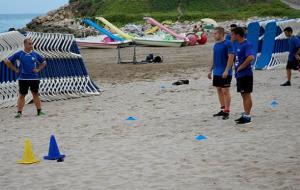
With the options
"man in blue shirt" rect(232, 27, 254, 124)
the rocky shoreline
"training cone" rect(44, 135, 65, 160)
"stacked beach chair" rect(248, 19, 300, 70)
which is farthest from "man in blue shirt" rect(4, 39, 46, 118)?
the rocky shoreline

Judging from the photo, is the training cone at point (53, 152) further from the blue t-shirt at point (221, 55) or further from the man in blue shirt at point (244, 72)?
the blue t-shirt at point (221, 55)

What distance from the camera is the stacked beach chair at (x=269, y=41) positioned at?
19562 mm

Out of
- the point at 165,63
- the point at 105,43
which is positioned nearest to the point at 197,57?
the point at 165,63

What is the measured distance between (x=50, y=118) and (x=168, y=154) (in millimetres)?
4438

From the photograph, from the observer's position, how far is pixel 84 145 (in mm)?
8797

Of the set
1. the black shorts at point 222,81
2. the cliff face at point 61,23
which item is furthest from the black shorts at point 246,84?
the cliff face at point 61,23

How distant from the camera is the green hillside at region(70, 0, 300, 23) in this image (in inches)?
2776

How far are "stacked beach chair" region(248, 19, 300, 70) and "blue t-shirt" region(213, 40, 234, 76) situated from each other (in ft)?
31.1

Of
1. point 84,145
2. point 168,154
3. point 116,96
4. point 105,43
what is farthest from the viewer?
point 105,43

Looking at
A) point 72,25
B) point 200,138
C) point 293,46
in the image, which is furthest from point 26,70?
point 72,25

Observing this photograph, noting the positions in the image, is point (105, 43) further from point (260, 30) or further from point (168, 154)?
point (168, 154)

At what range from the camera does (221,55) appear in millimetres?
10375

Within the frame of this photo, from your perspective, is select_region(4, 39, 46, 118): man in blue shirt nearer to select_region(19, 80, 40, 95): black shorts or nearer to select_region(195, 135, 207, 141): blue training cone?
select_region(19, 80, 40, 95): black shorts

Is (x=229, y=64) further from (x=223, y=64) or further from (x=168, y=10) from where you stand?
(x=168, y=10)
